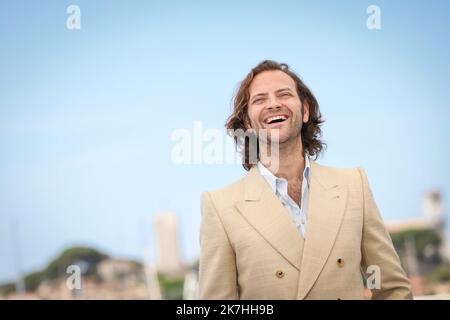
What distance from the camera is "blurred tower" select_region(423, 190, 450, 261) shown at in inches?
2830

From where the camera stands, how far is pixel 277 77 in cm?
315

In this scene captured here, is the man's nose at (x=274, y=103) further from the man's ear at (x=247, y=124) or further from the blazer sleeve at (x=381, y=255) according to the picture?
the blazer sleeve at (x=381, y=255)

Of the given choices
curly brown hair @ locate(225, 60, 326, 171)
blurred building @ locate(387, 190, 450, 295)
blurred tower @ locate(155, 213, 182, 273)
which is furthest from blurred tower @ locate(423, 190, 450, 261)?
curly brown hair @ locate(225, 60, 326, 171)

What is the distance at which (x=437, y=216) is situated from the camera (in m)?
75.4

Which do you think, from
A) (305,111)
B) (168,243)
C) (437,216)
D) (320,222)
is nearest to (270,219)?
(320,222)

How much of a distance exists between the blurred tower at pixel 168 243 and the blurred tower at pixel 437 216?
28552 millimetres

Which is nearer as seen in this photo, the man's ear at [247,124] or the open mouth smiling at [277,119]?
the open mouth smiling at [277,119]

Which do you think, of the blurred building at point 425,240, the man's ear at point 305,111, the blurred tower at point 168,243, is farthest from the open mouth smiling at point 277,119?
the blurred building at point 425,240

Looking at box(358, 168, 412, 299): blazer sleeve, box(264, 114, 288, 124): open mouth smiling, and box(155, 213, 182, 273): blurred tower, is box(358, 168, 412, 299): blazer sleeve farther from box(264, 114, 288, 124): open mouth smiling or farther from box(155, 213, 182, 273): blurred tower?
box(155, 213, 182, 273): blurred tower

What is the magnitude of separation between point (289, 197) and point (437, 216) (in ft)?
251

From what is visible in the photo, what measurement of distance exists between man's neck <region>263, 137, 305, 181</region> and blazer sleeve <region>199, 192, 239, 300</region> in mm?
374

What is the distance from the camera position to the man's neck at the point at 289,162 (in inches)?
121
